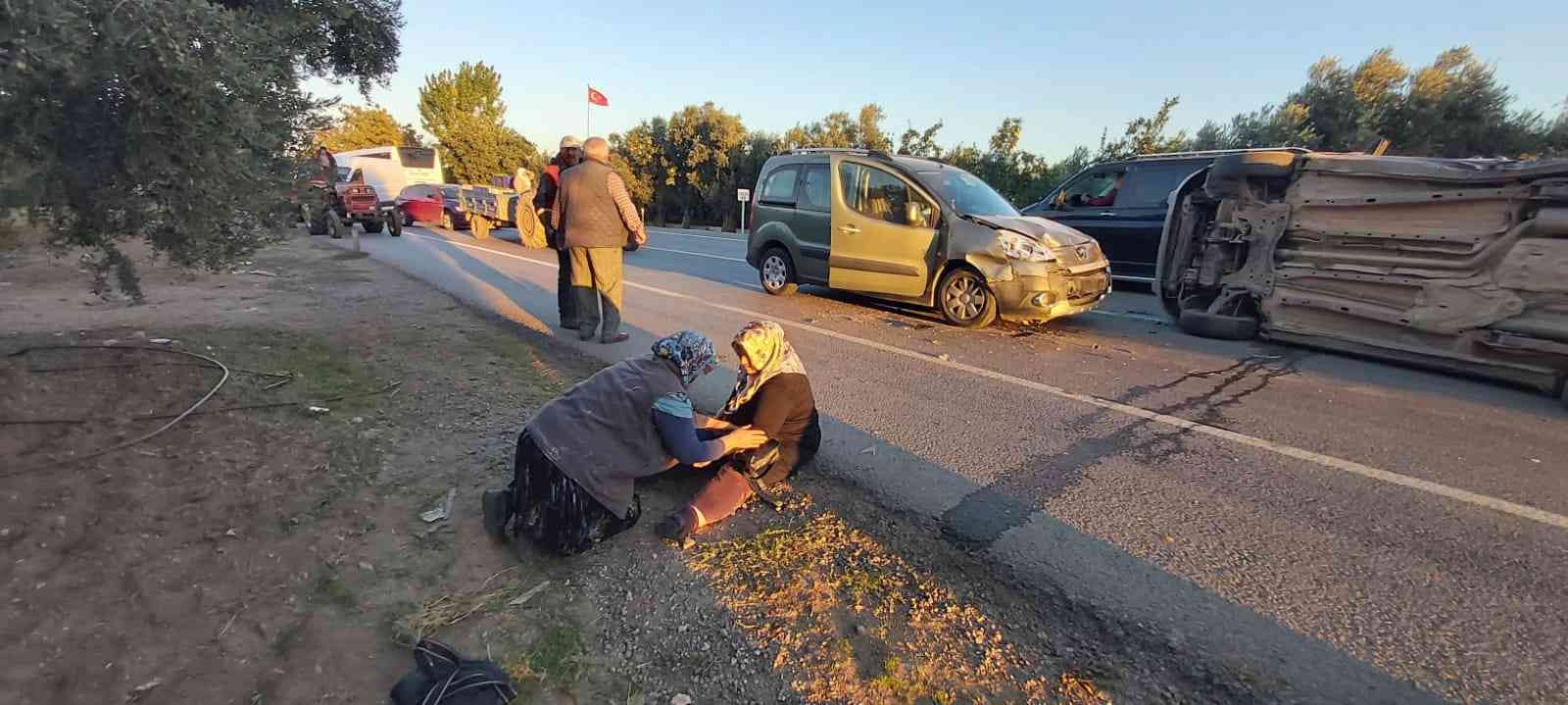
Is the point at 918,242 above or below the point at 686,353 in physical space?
above

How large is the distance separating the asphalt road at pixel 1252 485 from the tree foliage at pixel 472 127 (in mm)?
50025

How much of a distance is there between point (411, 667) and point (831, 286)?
7.03 metres

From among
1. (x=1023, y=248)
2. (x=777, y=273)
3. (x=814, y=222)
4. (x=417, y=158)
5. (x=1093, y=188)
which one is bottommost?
(x=777, y=273)

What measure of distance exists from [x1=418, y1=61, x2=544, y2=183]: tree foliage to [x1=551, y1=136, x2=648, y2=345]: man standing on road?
154ft

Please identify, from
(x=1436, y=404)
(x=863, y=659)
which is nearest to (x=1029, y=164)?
(x=1436, y=404)

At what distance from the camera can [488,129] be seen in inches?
2112

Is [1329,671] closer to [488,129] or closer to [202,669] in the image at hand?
[202,669]

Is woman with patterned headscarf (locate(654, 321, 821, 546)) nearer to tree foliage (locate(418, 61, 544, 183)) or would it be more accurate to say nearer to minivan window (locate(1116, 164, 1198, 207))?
minivan window (locate(1116, 164, 1198, 207))

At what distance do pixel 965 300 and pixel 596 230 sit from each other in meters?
3.94

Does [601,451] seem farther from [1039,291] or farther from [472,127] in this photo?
[472,127]

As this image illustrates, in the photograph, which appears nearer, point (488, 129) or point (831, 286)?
point (831, 286)

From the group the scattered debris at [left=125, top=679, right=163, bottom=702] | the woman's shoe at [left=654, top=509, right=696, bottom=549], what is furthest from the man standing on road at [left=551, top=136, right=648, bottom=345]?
the scattered debris at [left=125, top=679, right=163, bottom=702]

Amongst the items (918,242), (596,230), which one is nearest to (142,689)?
(596,230)

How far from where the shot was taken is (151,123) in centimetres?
305
